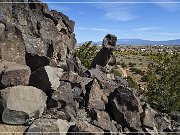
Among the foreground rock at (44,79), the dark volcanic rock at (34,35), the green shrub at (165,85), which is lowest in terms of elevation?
the green shrub at (165,85)

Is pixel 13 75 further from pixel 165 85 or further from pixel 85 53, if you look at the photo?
pixel 85 53

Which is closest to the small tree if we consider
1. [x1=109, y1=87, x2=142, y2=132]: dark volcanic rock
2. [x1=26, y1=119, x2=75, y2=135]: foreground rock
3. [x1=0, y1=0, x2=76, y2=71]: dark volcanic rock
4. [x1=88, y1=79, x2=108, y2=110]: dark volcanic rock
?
[x1=0, y1=0, x2=76, y2=71]: dark volcanic rock

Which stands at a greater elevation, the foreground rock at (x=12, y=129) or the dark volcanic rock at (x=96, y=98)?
the dark volcanic rock at (x=96, y=98)

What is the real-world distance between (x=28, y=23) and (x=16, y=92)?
10061 millimetres

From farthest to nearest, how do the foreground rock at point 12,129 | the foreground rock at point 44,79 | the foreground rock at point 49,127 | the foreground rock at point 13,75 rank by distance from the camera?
the foreground rock at point 44,79
the foreground rock at point 13,75
the foreground rock at point 12,129
the foreground rock at point 49,127

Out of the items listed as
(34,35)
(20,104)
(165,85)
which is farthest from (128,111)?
(165,85)

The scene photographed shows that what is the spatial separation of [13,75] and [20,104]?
218 centimetres

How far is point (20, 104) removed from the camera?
20.3 metres

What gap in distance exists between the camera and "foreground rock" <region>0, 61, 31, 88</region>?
21328 millimetres

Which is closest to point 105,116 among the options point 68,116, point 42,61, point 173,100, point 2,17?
point 68,116

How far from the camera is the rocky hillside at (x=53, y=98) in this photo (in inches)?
794

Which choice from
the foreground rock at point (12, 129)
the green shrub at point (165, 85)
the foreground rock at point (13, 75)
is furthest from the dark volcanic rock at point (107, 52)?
the foreground rock at point (12, 129)

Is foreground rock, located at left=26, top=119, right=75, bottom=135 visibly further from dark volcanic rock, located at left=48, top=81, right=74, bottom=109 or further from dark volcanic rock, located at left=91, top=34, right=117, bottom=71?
dark volcanic rock, located at left=91, top=34, right=117, bottom=71

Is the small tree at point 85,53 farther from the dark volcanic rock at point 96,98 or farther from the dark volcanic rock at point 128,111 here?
the dark volcanic rock at point 128,111
